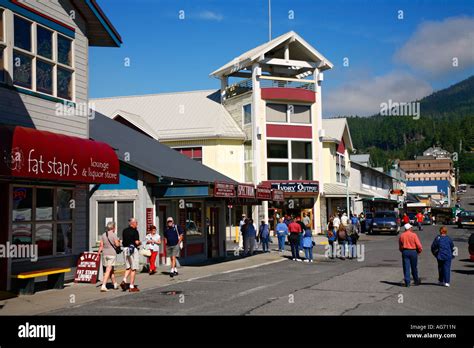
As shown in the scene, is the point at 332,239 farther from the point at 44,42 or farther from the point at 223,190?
the point at 44,42

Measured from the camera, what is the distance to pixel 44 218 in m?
15.0

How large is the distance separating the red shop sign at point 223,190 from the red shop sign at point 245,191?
0.61 meters

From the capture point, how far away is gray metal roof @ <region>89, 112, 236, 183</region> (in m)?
19.9

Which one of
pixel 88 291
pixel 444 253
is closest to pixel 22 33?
pixel 88 291

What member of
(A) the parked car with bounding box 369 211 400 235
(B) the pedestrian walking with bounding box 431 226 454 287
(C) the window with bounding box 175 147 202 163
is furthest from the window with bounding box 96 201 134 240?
(A) the parked car with bounding box 369 211 400 235

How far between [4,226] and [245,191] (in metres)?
11.0

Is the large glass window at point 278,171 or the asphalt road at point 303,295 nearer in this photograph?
the asphalt road at point 303,295

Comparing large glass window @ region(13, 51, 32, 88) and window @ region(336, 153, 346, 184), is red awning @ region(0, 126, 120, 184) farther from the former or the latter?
window @ region(336, 153, 346, 184)

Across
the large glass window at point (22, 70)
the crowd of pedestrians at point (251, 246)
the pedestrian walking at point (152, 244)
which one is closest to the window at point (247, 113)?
the crowd of pedestrians at point (251, 246)

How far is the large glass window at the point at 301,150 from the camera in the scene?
43906mm

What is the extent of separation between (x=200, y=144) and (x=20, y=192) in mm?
30037

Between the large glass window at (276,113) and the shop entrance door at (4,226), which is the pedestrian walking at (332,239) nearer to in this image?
the shop entrance door at (4,226)

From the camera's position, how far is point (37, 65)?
14.8 meters
